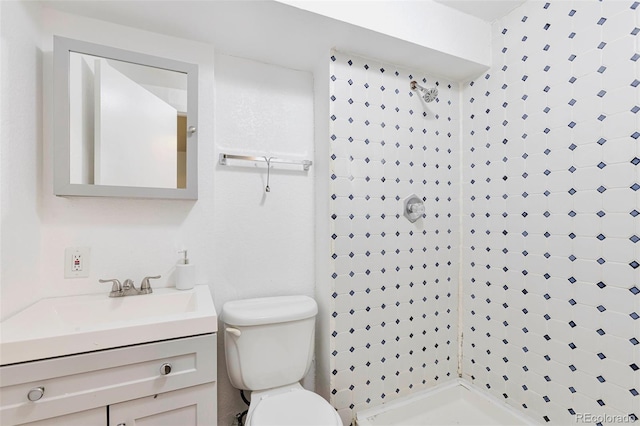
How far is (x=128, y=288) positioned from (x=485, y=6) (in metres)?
2.16

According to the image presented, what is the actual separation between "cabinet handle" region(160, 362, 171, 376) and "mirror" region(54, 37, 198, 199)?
691 mm

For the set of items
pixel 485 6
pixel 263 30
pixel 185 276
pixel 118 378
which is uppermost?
pixel 485 6

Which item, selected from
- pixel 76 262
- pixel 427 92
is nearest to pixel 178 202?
pixel 76 262

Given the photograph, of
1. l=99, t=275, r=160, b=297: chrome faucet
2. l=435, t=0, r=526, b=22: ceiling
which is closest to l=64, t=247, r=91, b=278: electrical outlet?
l=99, t=275, r=160, b=297: chrome faucet

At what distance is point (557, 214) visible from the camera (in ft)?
4.46

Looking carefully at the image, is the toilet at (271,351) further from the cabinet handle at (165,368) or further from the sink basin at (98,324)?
the cabinet handle at (165,368)

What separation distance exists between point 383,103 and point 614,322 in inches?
53.6

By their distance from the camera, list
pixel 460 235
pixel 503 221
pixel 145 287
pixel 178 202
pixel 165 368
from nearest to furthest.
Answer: pixel 165 368
pixel 145 287
pixel 178 202
pixel 503 221
pixel 460 235

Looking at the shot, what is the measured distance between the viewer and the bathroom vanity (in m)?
0.86

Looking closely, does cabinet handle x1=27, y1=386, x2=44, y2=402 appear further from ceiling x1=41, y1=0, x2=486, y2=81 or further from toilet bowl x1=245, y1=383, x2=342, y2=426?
ceiling x1=41, y1=0, x2=486, y2=81

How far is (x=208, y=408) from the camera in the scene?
1.06 meters

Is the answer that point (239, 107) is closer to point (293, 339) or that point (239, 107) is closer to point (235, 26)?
point (235, 26)

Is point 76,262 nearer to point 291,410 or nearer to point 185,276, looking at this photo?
point 185,276

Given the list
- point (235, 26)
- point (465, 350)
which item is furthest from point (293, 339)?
point (235, 26)
